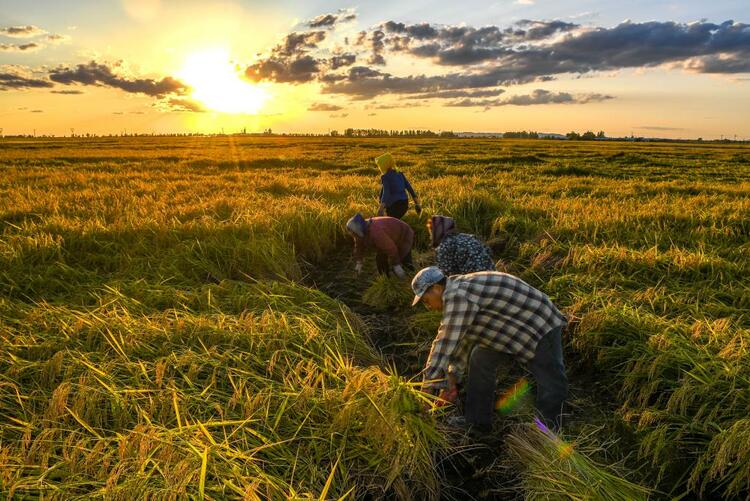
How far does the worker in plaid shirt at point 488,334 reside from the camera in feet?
9.60

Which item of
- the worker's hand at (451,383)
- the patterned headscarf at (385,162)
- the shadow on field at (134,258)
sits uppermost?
the patterned headscarf at (385,162)

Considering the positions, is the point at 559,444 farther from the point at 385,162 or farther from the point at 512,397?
the point at 385,162

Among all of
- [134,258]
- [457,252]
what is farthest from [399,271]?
[134,258]

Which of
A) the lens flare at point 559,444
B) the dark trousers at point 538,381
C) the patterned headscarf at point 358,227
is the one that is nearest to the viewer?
the lens flare at point 559,444

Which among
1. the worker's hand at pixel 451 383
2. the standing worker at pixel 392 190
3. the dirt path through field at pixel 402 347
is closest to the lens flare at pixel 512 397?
the dirt path through field at pixel 402 347

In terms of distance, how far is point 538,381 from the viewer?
11.0 feet

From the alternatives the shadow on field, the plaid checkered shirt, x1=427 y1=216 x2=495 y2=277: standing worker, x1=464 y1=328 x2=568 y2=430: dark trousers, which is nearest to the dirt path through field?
x1=464 y1=328 x2=568 y2=430: dark trousers

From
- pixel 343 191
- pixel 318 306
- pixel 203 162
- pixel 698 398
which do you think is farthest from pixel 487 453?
pixel 203 162

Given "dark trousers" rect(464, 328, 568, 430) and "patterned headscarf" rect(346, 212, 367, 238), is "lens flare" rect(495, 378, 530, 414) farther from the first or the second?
"patterned headscarf" rect(346, 212, 367, 238)

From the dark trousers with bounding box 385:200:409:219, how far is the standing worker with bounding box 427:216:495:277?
289 centimetres

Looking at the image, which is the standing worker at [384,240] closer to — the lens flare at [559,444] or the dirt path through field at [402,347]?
the dirt path through field at [402,347]

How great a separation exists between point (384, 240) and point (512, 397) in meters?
2.80

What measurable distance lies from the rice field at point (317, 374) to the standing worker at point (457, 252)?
628 millimetres

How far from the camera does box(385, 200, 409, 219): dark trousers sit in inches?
306
